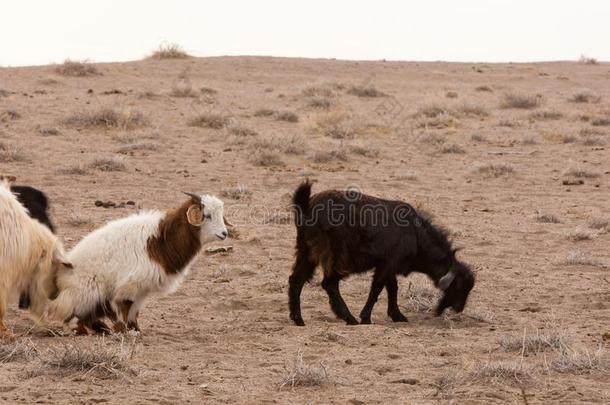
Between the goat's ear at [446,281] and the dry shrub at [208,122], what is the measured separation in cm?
1260

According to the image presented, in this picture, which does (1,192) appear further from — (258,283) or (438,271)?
(438,271)

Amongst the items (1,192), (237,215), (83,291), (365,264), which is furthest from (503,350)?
(237,215)

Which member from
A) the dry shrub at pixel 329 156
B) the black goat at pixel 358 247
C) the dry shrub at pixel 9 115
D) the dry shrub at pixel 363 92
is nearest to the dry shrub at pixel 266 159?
the dry shrub at pixel 329 156

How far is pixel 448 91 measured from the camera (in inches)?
1204

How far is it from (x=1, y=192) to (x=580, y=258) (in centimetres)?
737

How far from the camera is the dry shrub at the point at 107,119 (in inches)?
833

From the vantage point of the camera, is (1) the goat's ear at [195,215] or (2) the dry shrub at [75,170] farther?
(2) the dry shrub at [75,170]

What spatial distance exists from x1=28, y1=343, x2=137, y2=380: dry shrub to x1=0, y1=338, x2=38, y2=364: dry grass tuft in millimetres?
240

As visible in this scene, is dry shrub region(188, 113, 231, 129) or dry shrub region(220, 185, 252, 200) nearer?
dry shrub region(220, 185, 252, 200)

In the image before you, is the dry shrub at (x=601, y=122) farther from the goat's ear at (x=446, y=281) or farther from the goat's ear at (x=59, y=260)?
the goat's ear at (x=59, y=260)

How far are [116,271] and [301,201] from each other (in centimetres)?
201

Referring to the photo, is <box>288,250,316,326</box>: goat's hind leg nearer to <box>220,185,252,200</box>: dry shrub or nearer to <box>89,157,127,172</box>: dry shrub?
<box>220,185,252,200</box>: dry shrub

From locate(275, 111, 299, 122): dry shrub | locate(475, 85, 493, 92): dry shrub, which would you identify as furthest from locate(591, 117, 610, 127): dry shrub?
locate(475, 85, 493, 92): dry shrub

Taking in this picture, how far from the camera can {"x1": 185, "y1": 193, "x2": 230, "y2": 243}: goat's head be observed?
9219 mm
